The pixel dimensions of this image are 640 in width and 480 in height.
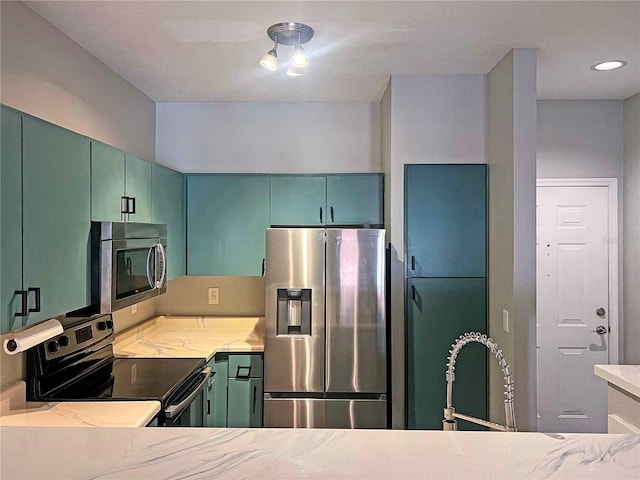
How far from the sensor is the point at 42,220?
187cm

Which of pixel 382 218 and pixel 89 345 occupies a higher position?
pixel 382 218

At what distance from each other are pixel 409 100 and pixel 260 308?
1878 millimetres

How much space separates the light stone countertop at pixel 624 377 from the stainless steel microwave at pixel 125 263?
208 cm

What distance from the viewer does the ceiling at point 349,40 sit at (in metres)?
2.26

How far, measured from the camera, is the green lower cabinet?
323 cm

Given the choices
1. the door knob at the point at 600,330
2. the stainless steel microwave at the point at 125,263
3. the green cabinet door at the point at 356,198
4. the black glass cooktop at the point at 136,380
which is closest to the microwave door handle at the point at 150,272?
the stainless steel microwave at the point at 125,263

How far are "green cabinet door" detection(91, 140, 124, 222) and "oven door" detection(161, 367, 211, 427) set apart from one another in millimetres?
921

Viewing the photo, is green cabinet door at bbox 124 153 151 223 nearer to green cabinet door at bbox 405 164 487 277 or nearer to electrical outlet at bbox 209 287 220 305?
electrical outlet at bbox 209 287 220 305

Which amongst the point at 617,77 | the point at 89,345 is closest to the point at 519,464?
the point at 89,345

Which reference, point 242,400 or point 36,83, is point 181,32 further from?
point 242,400

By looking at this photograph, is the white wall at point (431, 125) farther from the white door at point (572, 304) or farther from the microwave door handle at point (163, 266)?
the microwave door handle at point (163, 266)

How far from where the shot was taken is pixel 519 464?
893mm

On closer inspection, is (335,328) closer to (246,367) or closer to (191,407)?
(246,367)

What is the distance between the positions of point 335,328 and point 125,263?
129 centimetres
